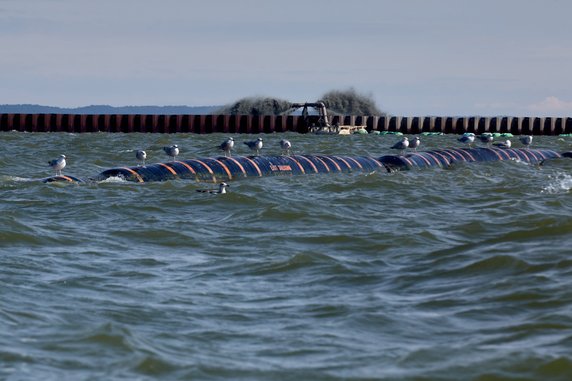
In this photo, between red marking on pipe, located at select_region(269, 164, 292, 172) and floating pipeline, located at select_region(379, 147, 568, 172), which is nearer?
red marking on pipe, located at select_region(269, 164, 292, 172)

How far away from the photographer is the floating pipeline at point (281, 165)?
27.1 meters

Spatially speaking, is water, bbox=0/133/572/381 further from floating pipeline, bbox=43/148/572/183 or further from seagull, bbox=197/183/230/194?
floating pipeline, bbox=43/148/572/183

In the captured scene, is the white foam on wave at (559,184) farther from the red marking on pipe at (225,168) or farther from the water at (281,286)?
the red marking on pipe at (225,168)

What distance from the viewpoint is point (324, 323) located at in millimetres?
11094

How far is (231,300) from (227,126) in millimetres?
69470

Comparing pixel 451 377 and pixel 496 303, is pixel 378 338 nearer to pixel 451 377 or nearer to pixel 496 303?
pixel 451 377

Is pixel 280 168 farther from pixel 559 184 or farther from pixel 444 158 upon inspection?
pixel 559 184

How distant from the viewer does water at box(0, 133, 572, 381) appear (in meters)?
9.54

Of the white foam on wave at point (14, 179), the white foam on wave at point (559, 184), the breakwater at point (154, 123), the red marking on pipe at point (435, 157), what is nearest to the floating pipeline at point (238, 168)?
the white foam on wave at point (14, 179)

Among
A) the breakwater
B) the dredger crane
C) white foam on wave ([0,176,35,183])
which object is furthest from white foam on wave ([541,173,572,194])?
the breakwater

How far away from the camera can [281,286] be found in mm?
13211

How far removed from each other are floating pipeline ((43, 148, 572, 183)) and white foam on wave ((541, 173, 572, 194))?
396 centimetres

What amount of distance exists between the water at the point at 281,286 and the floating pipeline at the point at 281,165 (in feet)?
8.58

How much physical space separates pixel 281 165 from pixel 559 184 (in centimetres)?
777
